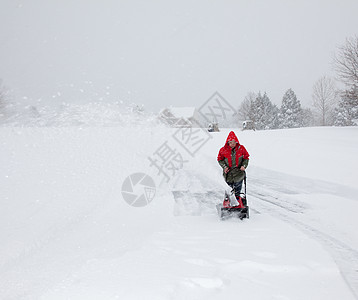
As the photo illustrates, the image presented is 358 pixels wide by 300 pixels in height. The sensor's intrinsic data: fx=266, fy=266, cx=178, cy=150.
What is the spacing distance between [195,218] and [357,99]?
69.9 ft

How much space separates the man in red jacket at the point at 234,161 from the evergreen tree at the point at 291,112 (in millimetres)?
51600

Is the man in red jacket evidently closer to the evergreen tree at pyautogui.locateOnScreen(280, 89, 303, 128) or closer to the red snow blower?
the red snow blower

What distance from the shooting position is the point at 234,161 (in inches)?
255

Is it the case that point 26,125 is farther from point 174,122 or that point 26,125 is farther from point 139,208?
point 174,122

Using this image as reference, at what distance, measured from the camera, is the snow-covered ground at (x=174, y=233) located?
3365 millimetres

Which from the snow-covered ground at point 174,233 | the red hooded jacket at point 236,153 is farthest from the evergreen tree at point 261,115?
the red hooded jacket at point 236,153

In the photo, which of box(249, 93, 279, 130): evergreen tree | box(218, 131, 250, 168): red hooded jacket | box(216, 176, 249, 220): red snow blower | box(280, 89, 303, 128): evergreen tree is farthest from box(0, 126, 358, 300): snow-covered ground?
box(280, 89, 303, 128): evergreen tree

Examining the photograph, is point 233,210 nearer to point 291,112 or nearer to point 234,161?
point 234,161

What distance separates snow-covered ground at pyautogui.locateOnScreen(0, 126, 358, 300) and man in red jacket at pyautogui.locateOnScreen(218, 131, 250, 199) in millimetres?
985

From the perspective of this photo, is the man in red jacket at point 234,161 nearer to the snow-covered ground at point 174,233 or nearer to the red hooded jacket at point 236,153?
the red hooded jacket at point 236,153

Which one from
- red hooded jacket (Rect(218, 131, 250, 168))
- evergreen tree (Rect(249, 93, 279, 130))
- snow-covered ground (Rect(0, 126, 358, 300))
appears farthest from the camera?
evergreen tree (Rect(249, 93, 279, 130))

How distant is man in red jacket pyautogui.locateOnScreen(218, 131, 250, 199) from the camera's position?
252 inches

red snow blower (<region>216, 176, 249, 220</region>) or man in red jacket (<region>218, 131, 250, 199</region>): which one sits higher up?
man in red jacket (<region>218, 131, 250, 199</region>)

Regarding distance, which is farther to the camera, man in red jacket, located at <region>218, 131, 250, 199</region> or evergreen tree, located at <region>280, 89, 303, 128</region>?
evergreen tree, located at <region>280, 89, 303, 128</region>
